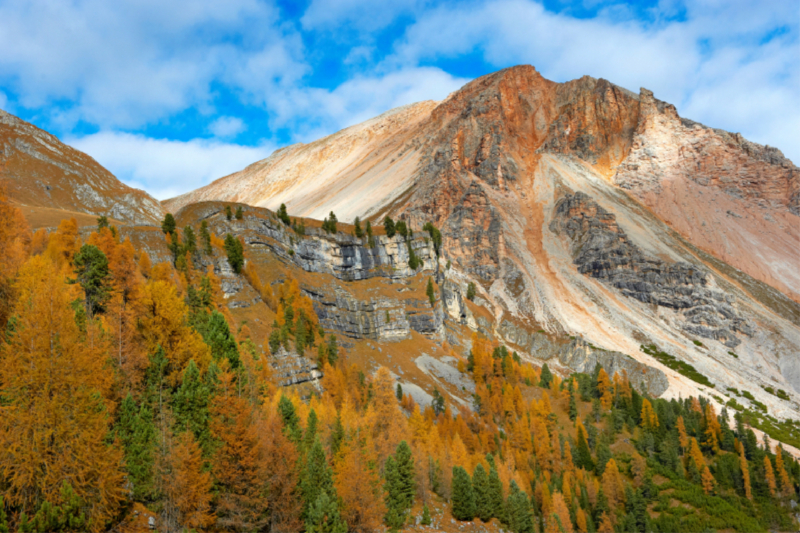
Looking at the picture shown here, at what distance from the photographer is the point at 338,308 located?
418 ft

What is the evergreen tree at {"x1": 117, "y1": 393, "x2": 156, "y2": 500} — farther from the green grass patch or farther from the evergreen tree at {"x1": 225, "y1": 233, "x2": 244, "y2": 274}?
the green grass patch

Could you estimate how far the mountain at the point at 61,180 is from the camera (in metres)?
138

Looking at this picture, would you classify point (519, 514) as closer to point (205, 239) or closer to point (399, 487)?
point (399, 487)

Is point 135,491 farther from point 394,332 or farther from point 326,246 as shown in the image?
point 326,246

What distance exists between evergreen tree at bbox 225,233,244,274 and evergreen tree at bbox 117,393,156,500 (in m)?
79.6

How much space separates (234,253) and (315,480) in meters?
77.0

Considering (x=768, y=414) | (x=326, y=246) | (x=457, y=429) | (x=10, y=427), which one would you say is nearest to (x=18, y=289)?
(x=10, y=427)

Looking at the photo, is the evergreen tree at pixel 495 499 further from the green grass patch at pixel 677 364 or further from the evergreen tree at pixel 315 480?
the green grass patch at pixel 677 364

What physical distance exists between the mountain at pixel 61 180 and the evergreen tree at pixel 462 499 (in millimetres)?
124324

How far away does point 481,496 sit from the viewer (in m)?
57.9

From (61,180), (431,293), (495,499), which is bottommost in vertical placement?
(495,499)

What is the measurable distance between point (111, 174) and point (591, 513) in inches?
7216

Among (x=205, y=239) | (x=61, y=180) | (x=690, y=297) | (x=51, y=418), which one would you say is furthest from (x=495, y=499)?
(x=690, y=297)

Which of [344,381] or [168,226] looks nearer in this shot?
[344,381]
